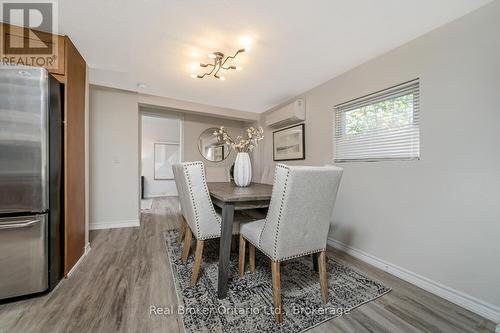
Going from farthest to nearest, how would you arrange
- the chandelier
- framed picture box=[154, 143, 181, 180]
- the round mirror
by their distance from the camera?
framed picture box=[154, 143, 181, 180] → the round mirror → the chandelier

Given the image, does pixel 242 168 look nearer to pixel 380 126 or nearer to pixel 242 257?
pixel 242 257

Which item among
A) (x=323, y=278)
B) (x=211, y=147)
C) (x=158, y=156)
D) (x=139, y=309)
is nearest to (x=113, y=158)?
(x=211, y=147)

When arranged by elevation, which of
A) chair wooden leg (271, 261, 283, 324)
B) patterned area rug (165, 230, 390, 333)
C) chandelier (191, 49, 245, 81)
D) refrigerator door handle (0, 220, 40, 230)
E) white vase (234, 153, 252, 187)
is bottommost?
patterned area rug (165, 230, 390, 333)

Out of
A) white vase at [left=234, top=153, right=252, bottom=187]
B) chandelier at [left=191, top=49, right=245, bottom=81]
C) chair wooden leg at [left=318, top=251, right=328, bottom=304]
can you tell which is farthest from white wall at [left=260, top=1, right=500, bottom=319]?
chandelier at [left=191, top=49, right=245, bottom=81]

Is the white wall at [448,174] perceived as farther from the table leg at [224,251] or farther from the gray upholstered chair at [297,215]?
the table leg at [224,251]

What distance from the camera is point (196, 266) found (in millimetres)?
1543

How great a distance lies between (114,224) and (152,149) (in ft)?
Answer: 12.9

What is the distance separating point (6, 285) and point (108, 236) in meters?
1.30

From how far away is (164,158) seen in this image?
6.61 m

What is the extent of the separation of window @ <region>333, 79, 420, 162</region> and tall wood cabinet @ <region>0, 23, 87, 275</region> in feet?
9.04

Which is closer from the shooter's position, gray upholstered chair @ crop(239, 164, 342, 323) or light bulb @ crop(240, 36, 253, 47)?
gray upholstered chair @ crop(239, 164, 342, 323)

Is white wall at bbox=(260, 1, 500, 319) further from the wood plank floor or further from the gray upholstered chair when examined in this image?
the gray upholstered chair

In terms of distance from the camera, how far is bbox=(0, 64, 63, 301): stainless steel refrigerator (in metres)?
1.30

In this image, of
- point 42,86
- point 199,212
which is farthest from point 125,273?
point 42,86
